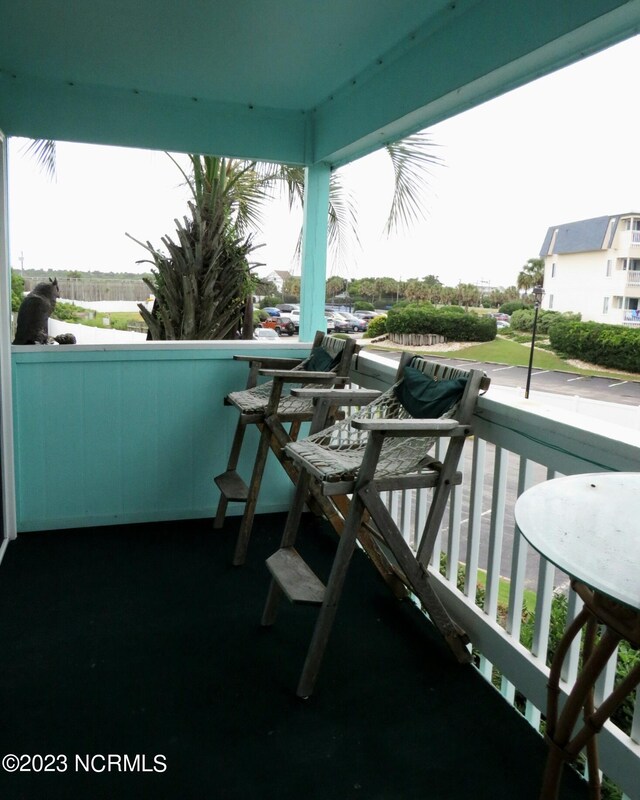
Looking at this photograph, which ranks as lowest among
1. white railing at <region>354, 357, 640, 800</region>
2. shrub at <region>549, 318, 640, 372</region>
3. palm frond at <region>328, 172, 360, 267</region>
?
white railing at <region>354, 357, 640, 800</region>

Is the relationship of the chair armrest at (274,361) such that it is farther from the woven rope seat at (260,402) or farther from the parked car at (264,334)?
the parked car at (264,334)

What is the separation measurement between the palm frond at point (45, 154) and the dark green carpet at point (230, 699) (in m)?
2.08

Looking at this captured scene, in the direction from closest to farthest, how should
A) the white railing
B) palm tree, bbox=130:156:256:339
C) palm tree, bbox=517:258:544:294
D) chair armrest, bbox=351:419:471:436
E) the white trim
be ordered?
the white railing, palm tree, bbox=517:258:544:294, chair armrest, bbox=351:419:471:436, the white trim, palm tree, bbox=130:156:256:339

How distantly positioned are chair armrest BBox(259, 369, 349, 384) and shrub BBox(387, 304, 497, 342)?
411mm

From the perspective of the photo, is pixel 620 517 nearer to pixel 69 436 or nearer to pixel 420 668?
pixel 420 668

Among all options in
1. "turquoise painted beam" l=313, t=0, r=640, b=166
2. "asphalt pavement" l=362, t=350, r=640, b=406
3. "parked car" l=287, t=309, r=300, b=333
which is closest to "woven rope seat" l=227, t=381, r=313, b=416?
"parked car" l=287, t=309, r=300, b=333

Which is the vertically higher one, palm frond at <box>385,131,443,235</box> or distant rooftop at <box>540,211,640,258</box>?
palm frond at <box>385,131,443,235</box>

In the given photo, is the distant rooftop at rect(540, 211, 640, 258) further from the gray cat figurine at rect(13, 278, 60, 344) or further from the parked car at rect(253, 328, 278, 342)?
the gray cat figurine at rect(13, 278, 60, 344)

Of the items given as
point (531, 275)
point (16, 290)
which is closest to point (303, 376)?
point (531, 275)

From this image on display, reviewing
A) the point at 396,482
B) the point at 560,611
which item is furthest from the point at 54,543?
the point at 560,611

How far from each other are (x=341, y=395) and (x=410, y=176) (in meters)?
1.47

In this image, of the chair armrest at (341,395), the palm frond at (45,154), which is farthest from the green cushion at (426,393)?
the palm frond at (45,154)

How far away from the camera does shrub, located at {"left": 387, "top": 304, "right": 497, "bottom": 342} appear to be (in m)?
2.24

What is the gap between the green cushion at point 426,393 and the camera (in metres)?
2.46
